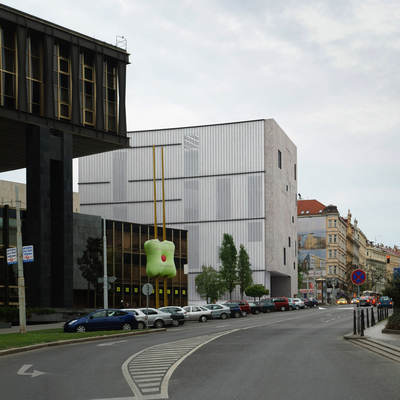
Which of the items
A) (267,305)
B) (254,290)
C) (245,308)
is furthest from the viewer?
(254,290)

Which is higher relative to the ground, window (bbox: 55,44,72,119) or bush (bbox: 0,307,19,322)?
window (bbox: 55,44,72,119)

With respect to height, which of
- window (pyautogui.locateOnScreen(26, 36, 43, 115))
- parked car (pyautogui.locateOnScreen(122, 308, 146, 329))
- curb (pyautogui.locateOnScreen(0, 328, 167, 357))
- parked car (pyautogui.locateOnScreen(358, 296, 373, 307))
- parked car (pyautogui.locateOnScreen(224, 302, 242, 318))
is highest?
window (pyautogui.locateOnScreen(26, 36, 43, 115))

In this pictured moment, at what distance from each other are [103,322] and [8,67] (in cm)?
2291

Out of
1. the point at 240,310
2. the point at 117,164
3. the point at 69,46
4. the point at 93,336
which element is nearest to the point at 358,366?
the point at 93,336

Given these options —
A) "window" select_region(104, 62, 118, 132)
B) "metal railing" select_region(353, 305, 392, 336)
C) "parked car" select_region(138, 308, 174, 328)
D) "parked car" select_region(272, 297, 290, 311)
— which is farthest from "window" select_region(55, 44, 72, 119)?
"parked car" select_region(272, 297, 290, 311)

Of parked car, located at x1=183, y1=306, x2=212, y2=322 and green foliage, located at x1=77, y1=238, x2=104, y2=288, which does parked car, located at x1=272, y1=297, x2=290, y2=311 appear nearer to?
parked car, located at x1=183, y1=306, x2=212, y2=322

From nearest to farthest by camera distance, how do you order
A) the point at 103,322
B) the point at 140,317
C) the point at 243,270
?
1. the point at 103,322
2. the point at 140,317
3. the point at 243,270

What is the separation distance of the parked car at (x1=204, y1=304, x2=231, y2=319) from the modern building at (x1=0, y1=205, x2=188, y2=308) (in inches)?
348

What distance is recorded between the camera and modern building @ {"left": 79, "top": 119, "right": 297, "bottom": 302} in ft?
348

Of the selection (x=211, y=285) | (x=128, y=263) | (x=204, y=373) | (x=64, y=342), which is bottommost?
(x=211, y=285)

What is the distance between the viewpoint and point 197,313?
57.6 metres

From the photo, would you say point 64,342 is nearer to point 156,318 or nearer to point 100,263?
point 156,318

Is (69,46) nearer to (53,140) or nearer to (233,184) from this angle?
(53,140)

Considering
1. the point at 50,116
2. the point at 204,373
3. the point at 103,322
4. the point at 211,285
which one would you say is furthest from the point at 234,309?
the point at 204,373
